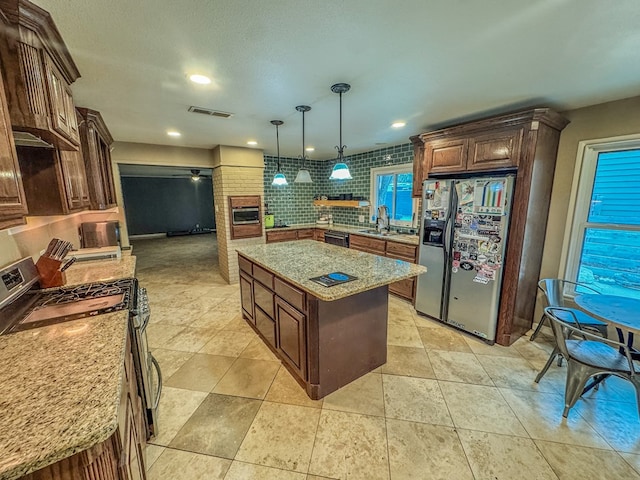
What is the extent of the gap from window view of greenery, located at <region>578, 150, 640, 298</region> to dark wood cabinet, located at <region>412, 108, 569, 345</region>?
37 cm

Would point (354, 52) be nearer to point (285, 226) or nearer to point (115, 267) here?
point (115, 267)

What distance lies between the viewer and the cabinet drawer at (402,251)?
354 cm

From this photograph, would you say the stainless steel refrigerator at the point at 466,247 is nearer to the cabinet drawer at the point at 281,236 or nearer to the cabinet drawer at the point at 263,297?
the cabinet drawer at the point at 263,297

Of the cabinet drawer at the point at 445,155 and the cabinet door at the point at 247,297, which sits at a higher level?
the cabinet drawer at the point at 445,155

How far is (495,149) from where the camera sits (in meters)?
2.54

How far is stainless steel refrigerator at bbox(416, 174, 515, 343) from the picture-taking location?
2.54m

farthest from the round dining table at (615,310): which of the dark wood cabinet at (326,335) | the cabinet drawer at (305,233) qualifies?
the cabinet drawer at (305,233)

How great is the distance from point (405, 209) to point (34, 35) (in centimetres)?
432

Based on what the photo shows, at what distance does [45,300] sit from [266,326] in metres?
1.61

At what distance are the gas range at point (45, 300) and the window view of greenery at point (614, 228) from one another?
3.99 meters

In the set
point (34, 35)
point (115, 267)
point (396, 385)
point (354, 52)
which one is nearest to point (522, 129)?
point (354, 52)

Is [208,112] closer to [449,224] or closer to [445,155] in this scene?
[445,155]

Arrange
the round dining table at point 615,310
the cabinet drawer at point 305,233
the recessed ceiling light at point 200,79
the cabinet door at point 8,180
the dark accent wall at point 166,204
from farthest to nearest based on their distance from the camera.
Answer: the dark accent wall at point 166,204, the cabinet drawer at point 305,233, the recessed ceiling light at point 200,79, the round dining table at point 615,310, the cabinet door at point 8,180

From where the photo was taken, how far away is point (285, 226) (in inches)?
215
